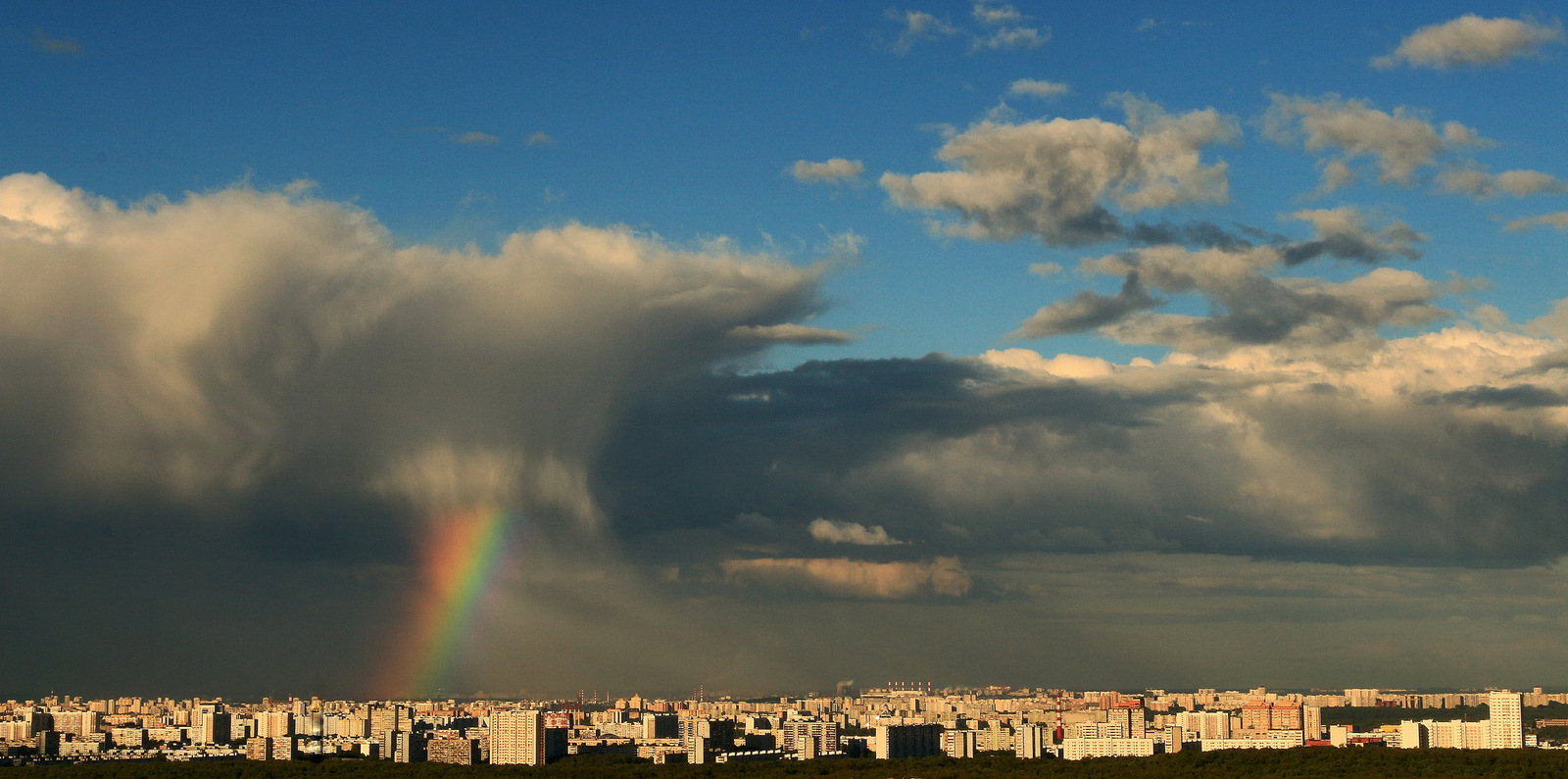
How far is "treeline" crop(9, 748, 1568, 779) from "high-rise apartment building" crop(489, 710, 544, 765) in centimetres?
1398

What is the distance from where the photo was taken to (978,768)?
80812 mm

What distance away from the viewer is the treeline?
241 feet

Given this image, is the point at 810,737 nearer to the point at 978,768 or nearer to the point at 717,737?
the point at 717,737

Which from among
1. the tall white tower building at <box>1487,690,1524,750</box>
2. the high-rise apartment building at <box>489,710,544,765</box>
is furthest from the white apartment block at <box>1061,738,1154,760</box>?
the high-rise apartment building at <box>489,710,544,765</box>

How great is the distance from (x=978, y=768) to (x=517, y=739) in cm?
4983

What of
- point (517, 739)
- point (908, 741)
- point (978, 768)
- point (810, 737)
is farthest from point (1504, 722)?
point (517, 739)

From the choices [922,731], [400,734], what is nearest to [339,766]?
[400,734]

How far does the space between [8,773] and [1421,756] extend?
90891mm

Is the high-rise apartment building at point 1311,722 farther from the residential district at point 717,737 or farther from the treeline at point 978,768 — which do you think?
the treeline at point 978,768

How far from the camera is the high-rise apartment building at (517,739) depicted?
114m

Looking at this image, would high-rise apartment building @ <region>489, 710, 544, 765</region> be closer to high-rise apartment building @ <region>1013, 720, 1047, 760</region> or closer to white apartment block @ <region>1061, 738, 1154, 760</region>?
high-rise apartment building @ <region>1013, 720, 1047, 760</region>

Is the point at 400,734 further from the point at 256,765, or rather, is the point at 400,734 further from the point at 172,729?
the point at 172,729

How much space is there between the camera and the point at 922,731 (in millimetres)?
132625

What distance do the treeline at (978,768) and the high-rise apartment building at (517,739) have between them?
45.9 feet
